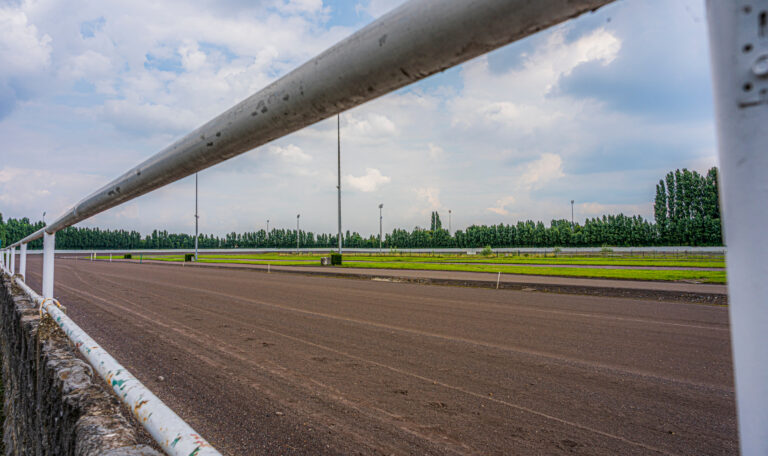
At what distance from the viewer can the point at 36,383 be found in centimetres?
298

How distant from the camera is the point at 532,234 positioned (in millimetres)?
83312

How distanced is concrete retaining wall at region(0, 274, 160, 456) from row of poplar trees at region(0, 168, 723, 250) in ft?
144

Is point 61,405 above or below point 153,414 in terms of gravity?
below

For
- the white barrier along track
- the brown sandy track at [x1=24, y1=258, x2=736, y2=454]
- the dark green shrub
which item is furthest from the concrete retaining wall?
the dark green shrub

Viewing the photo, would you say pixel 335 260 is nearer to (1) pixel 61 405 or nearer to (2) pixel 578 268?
(2) pixel 578 268

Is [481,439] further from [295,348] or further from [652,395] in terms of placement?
[295,348]

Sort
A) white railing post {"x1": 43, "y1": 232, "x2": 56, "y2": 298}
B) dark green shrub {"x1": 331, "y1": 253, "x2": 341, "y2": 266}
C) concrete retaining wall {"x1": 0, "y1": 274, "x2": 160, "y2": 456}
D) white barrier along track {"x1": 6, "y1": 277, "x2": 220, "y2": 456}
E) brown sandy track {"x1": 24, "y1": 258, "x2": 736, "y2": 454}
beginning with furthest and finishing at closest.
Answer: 1. dark green shrub {"x1": 331, "y1": 253, "x2": 341, "y2": 266}
2. white railing post {"x1": 43, "y1": 232, "x2": 56, "y2": 298}
3. brown sandy track {"x1": 24, "y1": 258, "x2": 736, "y2": 454}
4. concrete retaining wall {"x1": 0, "y1": 274, "x2": 160, "y2": 456}
5. white barrier along track {"x1": 6, "y1": 277, "x2": 220, "y2": 456}

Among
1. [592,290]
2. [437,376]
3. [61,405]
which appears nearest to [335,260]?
[592,290]

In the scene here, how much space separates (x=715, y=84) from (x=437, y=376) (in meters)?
5.27

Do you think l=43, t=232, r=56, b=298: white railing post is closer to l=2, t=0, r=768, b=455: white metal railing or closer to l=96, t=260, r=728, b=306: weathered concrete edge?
l=2, t=0, r=768, b=455: white metal railing

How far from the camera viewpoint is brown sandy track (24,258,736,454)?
3.82 m

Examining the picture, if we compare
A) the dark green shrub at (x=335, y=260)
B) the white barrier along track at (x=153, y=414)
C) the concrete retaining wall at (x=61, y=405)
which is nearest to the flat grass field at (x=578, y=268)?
the dark green shrub at (x=335, y=260)

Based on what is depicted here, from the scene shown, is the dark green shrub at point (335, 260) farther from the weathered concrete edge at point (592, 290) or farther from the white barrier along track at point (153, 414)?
the white barrier along track at point (153, 414)

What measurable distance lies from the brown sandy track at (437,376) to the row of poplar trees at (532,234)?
1628 inches
